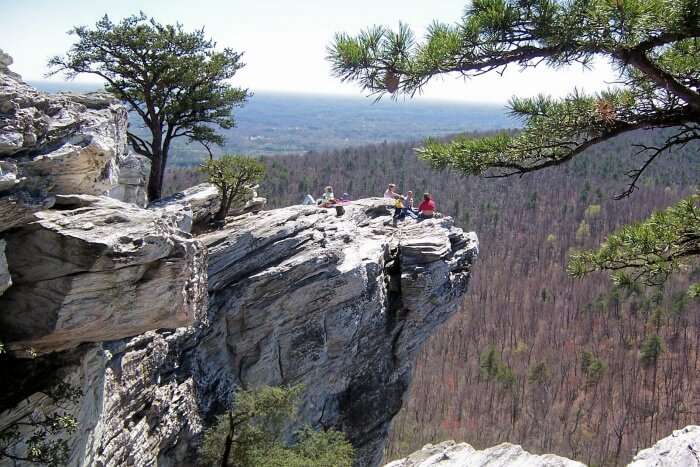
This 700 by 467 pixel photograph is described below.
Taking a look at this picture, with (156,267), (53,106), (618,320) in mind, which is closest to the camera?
(53,106)

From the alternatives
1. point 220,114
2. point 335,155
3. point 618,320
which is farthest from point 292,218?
point 335,155

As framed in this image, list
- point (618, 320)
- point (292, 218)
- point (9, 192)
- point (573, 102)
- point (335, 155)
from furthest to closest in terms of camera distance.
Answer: point (335, 155) < point (618, 320) < point (292, 218) < point (9, 192) < point (573, 102)

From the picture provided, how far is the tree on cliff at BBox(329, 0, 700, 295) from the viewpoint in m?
4.82

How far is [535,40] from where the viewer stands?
5.38m

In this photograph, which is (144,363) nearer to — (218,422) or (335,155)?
(218,422)

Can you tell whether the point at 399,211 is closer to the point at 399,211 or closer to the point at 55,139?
the point at 399,211

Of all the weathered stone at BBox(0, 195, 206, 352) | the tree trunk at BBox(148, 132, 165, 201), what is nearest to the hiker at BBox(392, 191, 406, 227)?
the tree trunk at BBox(148, 132, 165, 201)

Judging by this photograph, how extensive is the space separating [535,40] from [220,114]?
16885 mm

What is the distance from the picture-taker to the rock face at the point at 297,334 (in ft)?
48.6

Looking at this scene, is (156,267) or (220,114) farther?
(220,114)

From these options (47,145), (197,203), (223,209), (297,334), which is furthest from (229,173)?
(47,145)

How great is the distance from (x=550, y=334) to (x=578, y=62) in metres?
76.2

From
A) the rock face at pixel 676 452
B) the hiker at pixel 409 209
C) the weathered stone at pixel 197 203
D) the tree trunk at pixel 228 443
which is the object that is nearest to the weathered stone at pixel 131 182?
the weathered stone at pixel 197 203

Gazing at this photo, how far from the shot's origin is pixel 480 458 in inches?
776
